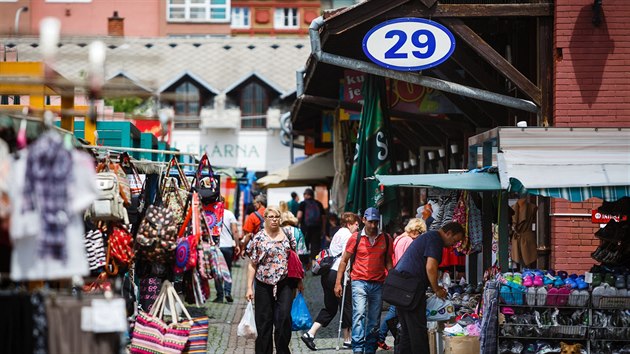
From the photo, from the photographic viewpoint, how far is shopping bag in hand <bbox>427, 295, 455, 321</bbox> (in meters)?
12.7

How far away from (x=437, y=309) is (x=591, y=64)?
156 inches

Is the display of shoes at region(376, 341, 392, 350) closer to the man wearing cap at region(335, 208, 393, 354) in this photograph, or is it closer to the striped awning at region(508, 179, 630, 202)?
the man wearing cap at region(335, 208, 393, 354)

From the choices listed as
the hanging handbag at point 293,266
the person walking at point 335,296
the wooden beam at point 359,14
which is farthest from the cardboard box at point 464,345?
the wooden beam at point 359,14

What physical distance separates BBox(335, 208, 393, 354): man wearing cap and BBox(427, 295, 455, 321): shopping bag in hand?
106cm

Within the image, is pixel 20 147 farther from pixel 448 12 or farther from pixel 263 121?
pixel 263 121

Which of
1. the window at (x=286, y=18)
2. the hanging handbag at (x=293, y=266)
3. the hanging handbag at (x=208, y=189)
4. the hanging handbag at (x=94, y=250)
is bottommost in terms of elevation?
the hanging handbag at (x=293, y=266)

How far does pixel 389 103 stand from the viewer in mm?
19109

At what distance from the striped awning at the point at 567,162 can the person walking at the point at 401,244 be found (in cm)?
347

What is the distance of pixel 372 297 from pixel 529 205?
211 cm

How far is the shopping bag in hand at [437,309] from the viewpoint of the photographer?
41.5 feet

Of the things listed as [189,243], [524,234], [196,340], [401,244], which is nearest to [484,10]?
[524,234]

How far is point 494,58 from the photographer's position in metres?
14.5

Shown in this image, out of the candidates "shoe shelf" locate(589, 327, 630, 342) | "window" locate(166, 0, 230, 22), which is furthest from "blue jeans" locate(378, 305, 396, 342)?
"window" locate(166, 0, 230, 22)

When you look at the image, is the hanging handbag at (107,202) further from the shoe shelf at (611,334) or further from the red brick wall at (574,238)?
the red brick wall at (574,238)
